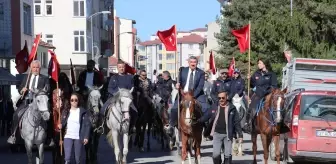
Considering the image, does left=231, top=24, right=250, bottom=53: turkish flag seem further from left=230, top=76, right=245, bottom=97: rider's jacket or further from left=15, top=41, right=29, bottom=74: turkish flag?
left=15, top=41, right=29, bottom=74: turkish flag

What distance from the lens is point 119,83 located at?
720 inches

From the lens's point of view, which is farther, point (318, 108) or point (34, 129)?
point (318, 108)

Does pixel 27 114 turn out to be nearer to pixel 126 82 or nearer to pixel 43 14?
pixel 126 82

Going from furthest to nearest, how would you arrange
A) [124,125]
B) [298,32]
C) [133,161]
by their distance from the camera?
[298,32] < [133,161] < [124,125]

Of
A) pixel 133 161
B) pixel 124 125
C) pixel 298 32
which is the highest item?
pixel 298 32

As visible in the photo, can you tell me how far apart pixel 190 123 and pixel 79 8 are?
56.8 m

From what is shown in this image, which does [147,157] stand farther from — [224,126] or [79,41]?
[79,41]

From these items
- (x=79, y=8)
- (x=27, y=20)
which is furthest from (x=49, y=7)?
(x=27, y=20)

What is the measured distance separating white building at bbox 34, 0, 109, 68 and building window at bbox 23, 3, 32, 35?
83.9ft

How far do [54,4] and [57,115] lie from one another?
57.4m

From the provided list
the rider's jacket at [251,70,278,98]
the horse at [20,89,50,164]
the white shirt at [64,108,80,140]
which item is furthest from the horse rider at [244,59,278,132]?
the horse at [20,89,50,164]

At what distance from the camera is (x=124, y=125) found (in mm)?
17016

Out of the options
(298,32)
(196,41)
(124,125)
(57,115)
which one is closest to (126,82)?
(124,125)

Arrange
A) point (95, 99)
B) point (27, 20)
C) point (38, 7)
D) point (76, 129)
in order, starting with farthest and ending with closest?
point (38, 7)
point (27, 20)
point (95, 99)
point (76, 129)
